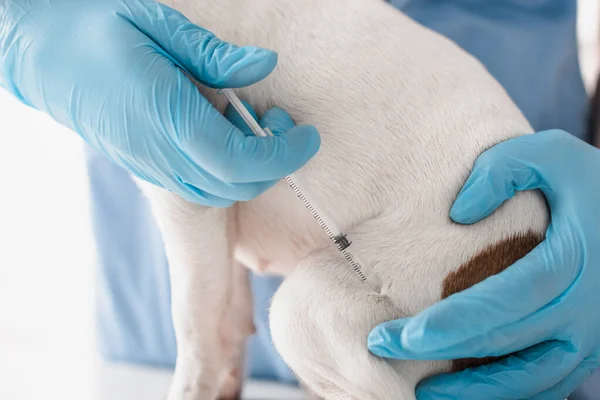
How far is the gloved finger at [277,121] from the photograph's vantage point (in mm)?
907

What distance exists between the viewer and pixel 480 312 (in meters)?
0.79

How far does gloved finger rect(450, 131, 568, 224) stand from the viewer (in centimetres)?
83

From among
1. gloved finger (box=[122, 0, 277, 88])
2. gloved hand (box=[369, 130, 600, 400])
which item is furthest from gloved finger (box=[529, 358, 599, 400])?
gloved finger (box=[122, 0, 277, 88])

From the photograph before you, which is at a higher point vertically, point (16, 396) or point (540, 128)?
point (540, 128)

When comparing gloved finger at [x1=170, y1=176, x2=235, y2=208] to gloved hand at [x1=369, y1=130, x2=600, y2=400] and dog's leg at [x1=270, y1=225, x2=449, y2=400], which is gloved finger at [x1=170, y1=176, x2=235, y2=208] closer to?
dog's leg at [x1=270, y1=225, x2=449, y2=400]

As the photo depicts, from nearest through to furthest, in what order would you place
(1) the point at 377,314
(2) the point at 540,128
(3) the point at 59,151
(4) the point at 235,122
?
(1) the point at 377,314 → (4) the point at 235,122 → (2) the point at 540,128 → (3) the point at 59,151

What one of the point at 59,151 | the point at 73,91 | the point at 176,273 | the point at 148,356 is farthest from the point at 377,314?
the point at 59,151

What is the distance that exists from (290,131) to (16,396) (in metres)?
1.09

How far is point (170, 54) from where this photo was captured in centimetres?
87

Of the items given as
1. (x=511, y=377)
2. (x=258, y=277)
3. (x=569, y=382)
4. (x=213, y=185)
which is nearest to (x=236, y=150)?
(x=213, y=185)

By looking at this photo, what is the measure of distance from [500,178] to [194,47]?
47cm

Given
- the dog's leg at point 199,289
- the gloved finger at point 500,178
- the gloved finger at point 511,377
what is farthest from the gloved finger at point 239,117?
the gloved finger at point 511,377

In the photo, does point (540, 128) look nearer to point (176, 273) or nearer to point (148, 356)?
point (176, 273)

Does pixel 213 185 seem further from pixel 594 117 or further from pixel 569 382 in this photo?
pixel 594 117
